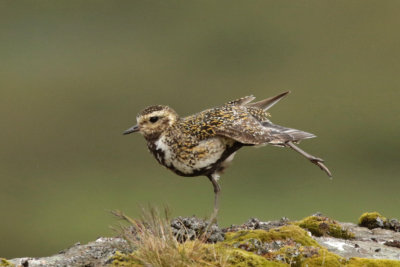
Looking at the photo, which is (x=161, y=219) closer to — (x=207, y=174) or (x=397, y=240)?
(x=207, y=174)

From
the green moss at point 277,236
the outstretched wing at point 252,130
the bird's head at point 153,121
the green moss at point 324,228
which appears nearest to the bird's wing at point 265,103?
the outstretched wing at point 252,130

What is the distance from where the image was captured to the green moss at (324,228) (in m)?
11.8

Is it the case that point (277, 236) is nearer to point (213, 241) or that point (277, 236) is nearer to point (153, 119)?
point (213, 241)

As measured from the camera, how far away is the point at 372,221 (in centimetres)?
1285

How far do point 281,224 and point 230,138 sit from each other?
221 cm

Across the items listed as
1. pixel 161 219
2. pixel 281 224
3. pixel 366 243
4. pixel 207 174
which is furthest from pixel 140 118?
pixel 366 243

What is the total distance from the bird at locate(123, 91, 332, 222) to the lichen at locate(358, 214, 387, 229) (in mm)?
2289

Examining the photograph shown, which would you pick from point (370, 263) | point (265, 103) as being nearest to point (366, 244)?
point (370, 263)

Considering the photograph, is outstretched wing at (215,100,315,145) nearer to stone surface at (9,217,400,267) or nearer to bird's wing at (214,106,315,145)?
bird's wing at (214,106,315,145)

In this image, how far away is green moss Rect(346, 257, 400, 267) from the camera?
31.8 ft

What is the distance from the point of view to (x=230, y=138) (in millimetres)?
10789

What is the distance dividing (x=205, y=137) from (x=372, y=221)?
4304mm

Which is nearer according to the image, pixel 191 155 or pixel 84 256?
pixel 84 256

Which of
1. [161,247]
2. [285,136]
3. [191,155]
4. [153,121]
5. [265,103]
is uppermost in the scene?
[265,103]
